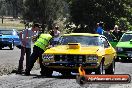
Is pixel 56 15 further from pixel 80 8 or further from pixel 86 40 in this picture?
pixel 86 40

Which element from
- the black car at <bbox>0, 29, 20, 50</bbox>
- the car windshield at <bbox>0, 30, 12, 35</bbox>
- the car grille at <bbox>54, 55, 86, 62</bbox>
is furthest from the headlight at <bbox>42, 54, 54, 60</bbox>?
the car windshield at <bbox>0, 30, 12, 35</bbox>

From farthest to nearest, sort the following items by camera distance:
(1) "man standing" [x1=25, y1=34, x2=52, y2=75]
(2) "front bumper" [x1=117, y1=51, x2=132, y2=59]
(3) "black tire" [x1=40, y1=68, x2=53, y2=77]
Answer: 1. (2) "front bumper" [x1=117, y1=51, x2=132, y2=59]
2. (1) "man standing" [x1=25, y1=34, x2=52, y2=75]
3. (3) "black tire" [x1=40, y1=68, x2=53, y2=77]

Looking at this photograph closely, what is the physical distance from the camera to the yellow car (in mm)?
14547

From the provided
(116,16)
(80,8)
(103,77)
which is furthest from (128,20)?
(103,77)

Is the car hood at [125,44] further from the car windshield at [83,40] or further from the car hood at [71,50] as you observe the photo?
the car hood at [71,50]

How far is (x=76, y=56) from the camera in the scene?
14.6 m

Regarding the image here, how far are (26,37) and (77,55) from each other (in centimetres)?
293

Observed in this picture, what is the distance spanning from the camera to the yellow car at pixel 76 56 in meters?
14.5

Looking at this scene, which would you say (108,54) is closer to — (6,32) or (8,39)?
(8,39)

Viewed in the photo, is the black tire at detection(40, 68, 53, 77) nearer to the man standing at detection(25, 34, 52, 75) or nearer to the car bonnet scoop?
the man standing at detection(25, 34, 52, 75)

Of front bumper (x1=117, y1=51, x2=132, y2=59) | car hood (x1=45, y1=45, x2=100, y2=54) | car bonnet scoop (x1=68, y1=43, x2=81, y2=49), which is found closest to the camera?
car hood (x1=45, y1=45, x2=100, y2=54)

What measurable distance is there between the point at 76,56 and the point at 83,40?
160 cm

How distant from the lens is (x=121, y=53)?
2461 cm

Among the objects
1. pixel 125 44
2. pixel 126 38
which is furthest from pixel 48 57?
pixel 126 38
